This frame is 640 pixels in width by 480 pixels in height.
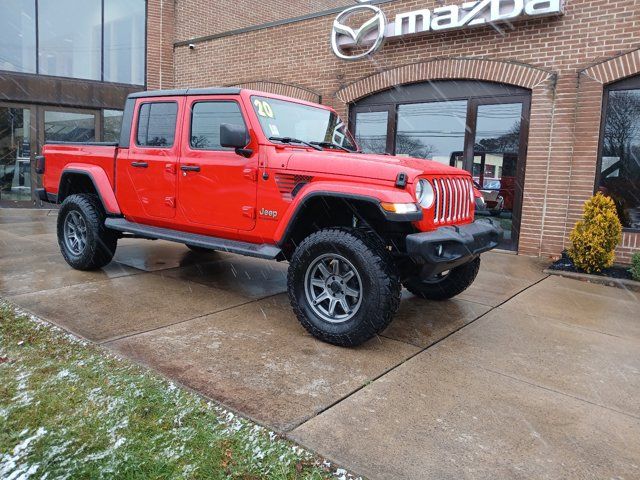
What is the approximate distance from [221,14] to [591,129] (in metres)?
11.2

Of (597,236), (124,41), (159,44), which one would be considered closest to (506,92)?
(597,236)

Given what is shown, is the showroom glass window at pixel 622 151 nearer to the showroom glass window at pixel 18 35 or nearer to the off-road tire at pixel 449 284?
the off-road tire at pixel 449 284

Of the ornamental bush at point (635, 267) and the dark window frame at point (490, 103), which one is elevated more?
the dark window frame at point (490, 103)

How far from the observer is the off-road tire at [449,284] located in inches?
196

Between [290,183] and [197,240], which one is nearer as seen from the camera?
[290,183]

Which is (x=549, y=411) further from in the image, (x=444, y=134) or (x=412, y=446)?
(x=444, y=134)

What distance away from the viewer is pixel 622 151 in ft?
24.1

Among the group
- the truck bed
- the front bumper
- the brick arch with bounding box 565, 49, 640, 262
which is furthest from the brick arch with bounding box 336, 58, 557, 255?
the truck bed

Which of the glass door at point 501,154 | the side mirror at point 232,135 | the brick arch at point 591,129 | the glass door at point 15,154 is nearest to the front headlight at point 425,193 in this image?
the side mirror at point 232,135

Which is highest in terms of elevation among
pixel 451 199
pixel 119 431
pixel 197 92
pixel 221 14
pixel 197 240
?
pixel 221 14

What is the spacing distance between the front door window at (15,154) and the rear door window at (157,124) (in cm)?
930

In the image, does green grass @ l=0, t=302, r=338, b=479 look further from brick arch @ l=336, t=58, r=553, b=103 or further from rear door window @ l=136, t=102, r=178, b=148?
brick arch @ l=336, t=58, r=553, b=103

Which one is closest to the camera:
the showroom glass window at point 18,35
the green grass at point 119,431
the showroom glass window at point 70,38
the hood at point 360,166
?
the green grass at point 119,431

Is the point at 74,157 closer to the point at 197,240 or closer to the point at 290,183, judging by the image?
the point at 197,240
